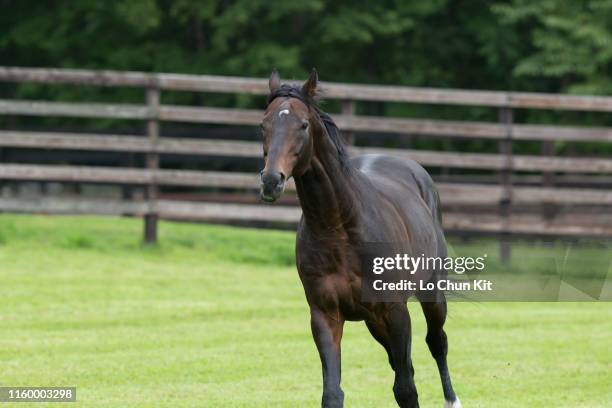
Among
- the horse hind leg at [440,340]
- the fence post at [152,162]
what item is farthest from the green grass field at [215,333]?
the horse hind leg at [440,340]

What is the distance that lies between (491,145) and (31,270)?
12.3 m

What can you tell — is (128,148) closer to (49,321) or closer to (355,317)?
(49,321)

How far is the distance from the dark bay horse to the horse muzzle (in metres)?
0.06

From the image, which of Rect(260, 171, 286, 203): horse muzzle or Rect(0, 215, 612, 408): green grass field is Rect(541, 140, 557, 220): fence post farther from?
Rect(260, 171, 286, 203): horse muzzle

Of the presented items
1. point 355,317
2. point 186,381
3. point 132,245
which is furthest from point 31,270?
point 355,317

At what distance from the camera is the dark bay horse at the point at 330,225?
607cm

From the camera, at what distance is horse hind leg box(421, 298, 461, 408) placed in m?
7.80

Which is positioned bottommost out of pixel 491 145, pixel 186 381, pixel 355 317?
pixel 491 145

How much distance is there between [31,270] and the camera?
1322cm

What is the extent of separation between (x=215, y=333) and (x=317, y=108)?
15.5 feet

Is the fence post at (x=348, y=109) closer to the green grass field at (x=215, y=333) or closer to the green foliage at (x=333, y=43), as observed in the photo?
the green grass field at (x=215, y=333)

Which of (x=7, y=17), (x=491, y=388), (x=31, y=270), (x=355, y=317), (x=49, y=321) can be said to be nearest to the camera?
(x=355, y=317)

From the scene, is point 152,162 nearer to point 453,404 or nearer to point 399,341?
point 453,404

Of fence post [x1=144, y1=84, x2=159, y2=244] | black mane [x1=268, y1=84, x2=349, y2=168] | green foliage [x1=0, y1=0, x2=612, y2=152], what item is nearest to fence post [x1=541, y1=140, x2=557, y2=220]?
green foliage [x1=0, y1=0, x2=612, y2=152]
